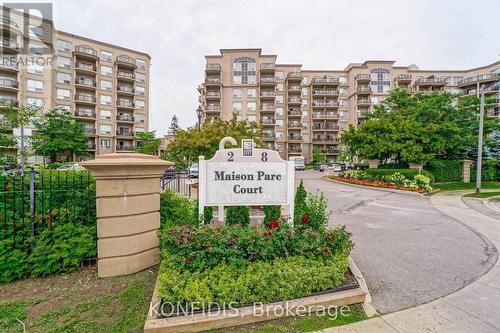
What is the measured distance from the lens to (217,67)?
45250 millimetres

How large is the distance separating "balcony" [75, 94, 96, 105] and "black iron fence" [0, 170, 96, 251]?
143 ft

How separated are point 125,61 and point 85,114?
12675mm

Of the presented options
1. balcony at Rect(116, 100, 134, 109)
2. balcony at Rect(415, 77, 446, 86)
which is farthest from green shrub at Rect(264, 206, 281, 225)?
balcony at Rect(415, 77, 446, 86)

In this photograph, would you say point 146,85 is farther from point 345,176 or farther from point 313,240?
point 313,240

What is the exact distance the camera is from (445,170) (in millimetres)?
20125

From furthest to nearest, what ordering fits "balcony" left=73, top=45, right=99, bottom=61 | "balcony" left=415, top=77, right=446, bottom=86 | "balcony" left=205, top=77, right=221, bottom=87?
"balcony" left=415, top=77, right=446, bottom=86 < "balcony" left=205, top=77, right=221, bottom=87 < "balcony" left=73, top=45, right=99, bottom=61

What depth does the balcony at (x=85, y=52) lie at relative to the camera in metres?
38.7

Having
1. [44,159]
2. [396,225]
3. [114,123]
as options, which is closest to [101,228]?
[396,225]

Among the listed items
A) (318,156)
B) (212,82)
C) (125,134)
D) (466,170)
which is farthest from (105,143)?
(466,170)

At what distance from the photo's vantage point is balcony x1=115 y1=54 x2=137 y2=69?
4238 centimetres

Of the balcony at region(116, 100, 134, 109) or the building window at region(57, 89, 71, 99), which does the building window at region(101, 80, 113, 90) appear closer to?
the balcony at region(116, 100, 134, 109)

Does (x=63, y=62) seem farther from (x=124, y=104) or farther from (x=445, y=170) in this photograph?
(x=445, y=170)

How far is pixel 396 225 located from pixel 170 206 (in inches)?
283

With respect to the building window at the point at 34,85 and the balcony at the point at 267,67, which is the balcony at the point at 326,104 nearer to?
the balcony at the point at 267,67
